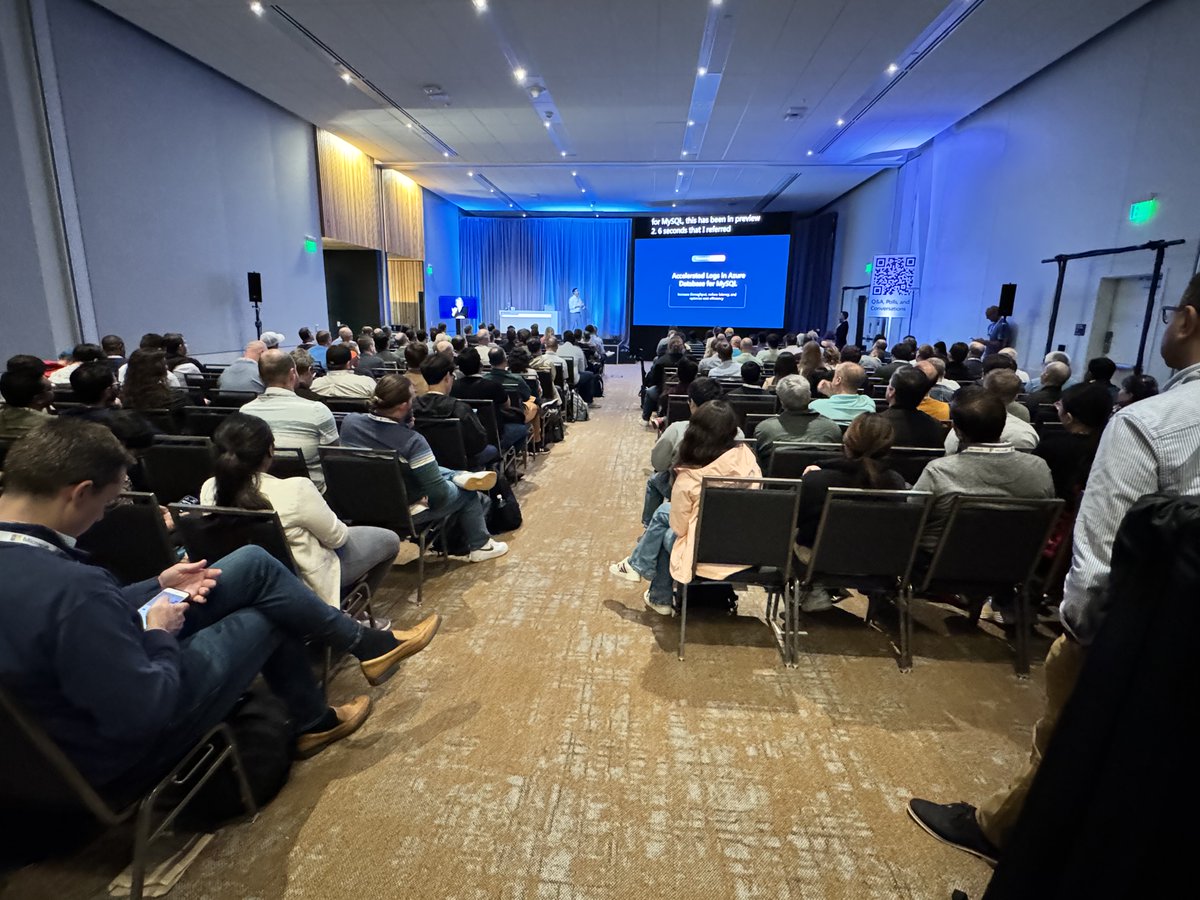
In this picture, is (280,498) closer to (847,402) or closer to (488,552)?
(488,552)

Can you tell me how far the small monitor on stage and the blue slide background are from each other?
5.52 meters

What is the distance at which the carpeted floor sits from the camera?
62.9 inches

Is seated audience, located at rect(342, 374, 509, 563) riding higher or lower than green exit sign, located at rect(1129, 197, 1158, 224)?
lower

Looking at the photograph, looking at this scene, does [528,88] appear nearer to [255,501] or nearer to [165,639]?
[255,501]

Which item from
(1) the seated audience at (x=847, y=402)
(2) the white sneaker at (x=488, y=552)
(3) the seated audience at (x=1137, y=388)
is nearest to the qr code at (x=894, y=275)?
(3) the seated audience at (x=1137, y=388)

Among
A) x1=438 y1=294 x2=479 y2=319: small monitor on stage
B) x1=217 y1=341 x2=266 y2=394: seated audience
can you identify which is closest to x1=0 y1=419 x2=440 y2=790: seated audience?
x1=217 y1=341 x2=266 y2=394: seated audience

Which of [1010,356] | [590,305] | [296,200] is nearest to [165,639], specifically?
[1010,356]

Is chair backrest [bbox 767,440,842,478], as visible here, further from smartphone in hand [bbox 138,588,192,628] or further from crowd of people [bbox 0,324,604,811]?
smartphone in hand [bbox 138,588,192,628]

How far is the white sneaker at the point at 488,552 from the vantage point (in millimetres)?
3598

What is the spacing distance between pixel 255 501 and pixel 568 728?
1399 millimetres

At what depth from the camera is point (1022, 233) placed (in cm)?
829

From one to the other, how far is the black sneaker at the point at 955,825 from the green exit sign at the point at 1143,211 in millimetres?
7126

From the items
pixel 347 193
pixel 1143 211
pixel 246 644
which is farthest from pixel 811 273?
pixel 246 644

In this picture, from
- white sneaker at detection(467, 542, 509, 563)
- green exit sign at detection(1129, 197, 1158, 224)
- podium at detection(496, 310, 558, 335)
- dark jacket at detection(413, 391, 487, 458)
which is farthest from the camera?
podium at detection(496, 310, 558, 335)
